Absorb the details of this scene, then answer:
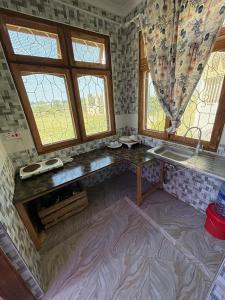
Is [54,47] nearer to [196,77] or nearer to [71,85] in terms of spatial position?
[71,85]

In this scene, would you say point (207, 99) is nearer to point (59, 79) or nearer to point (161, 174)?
point (161, 174)

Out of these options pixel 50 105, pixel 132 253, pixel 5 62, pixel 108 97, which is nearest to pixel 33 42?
pixel 5 62

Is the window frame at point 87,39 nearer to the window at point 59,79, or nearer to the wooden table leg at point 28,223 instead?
the window at point 59,79

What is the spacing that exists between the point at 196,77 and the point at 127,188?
5.87 feet

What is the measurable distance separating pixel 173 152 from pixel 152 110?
73cm

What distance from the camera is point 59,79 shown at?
180cm

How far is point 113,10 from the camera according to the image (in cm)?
188

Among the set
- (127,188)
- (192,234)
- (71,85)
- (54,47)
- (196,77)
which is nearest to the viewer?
(196,77)

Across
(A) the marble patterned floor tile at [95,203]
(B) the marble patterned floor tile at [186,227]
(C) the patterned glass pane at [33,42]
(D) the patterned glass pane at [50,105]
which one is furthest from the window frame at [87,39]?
(B) the marble patterned floor tile at [186,227]

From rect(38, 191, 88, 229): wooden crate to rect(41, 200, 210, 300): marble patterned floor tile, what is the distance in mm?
303

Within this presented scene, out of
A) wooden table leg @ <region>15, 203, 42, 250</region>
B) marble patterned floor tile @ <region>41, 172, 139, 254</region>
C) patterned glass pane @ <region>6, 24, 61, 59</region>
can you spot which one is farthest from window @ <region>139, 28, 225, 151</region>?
wooden table leg @ <region>15, 203, 42, 250</region>

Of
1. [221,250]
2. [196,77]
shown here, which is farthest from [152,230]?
[196,77]

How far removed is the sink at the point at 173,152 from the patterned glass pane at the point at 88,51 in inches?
61.1

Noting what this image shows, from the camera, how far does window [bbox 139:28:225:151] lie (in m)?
1.35
